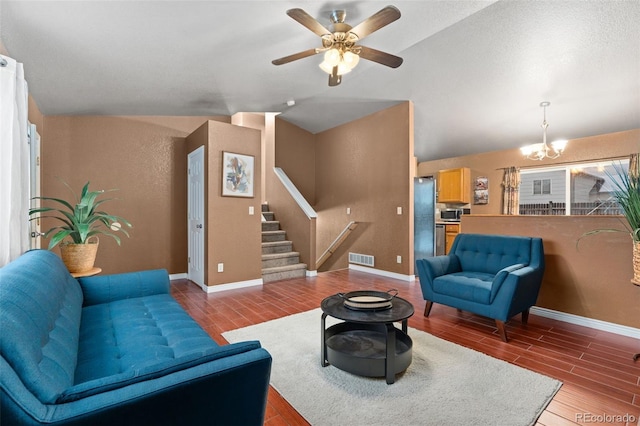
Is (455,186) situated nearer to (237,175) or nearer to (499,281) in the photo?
(499,281)

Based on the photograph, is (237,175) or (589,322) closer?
(589,322)

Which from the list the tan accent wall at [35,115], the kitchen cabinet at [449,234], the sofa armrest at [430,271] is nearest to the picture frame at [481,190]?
the kitchen cabinet at [449,234]

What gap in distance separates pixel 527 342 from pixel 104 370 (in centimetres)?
310

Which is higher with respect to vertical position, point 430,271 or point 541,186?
point 541,186

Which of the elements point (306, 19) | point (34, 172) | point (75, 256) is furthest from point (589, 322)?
point (34, 172)

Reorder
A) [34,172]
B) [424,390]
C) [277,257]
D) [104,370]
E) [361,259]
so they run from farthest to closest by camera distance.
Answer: [361,259] < [277,257] < [34,172] < [424,390] < [104,370]

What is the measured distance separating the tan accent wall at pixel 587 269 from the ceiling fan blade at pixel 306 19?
9.79 feet

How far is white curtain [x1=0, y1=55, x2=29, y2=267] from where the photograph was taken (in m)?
1.87

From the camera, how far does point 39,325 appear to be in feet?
Result: 3.88

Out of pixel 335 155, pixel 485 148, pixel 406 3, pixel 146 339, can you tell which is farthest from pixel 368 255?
pixel 146 339

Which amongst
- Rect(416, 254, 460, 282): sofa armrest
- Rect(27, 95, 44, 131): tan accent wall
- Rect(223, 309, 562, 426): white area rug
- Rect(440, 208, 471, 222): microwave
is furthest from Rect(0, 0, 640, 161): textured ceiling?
Rect(223, 309, 562, 426): white area rug

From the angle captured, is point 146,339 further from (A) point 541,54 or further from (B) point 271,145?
(B) point 271,145

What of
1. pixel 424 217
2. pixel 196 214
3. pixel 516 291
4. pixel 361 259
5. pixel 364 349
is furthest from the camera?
pixel 361 259

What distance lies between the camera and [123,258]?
15.5 feet
